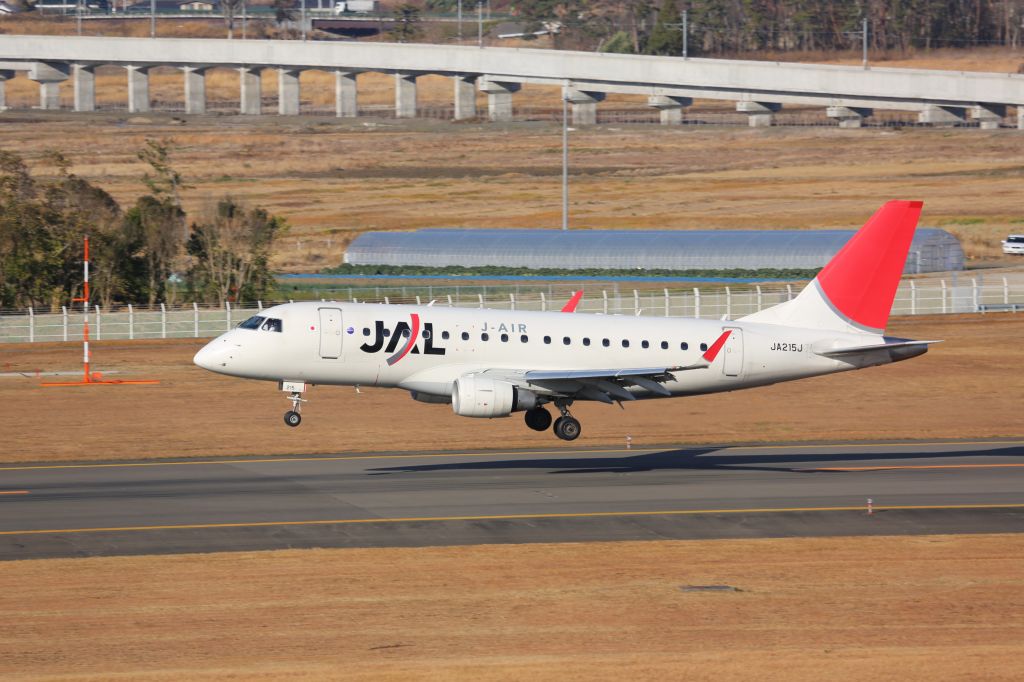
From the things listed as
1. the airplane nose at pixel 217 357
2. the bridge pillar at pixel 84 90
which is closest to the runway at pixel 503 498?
the airplane nose at pixel 217 357

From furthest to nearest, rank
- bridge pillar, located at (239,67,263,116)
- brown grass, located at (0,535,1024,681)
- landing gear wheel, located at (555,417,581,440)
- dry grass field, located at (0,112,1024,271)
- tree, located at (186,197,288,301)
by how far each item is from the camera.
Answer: bridge pillar, located at (239,67,263,116), dry grass field, located at (0,112,1024,271), tree, located at (186,197,288,301), landing gear wheel, located at (555,417,581,440), brown grass, located at (0,535,1024,681)

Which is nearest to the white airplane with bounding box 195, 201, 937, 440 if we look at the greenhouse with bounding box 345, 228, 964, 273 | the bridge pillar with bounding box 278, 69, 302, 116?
the greenhouse with bounding box 345, 228, 964, 273

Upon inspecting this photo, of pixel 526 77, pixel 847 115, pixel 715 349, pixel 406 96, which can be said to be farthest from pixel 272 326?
pixel 406 96

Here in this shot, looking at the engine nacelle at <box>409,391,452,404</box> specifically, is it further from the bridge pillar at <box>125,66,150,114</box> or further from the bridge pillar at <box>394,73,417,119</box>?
the bridge pillar at <box>125,66,150,114</box>

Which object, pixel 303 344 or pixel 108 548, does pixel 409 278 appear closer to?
pixel 303 344

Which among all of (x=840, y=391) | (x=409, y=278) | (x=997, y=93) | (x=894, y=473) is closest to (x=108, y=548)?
(x=894, y=473)

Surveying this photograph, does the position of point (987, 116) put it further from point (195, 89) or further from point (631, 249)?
point (195, 89)

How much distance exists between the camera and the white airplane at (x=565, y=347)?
38812 mm

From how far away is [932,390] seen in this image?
57.6 m

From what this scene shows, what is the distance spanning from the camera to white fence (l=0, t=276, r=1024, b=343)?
7069 cm

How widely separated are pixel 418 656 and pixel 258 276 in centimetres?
6143

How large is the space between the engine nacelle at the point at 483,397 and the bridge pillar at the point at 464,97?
151m

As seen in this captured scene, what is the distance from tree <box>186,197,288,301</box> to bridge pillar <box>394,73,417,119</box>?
108 m

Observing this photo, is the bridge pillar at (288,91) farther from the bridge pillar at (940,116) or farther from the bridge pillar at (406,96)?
the bridge pillar at (940,116)
